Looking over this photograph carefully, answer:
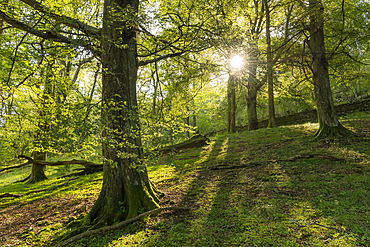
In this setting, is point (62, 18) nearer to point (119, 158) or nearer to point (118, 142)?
point (118, 142)

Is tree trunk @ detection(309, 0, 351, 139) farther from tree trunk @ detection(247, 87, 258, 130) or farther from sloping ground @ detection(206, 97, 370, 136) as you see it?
sloping ground @ detection(206, 97, 370, 136)

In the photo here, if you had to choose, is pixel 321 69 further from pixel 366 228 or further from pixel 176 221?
pixel 176 221

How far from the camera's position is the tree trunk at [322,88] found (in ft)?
26.6

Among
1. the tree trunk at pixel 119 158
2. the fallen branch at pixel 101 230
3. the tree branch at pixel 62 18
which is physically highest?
the tree branch at pixel 62 18

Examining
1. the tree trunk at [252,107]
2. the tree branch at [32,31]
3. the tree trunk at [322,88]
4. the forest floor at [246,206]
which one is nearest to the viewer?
the forest floor at [246,206]

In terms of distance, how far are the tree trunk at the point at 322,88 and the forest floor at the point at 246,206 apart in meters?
0.75

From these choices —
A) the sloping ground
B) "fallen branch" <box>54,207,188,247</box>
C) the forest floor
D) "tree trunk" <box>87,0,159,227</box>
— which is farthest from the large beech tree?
the sloping ground

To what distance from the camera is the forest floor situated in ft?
10.0

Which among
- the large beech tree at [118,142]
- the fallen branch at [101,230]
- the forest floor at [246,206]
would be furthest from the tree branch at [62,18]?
the fallen branch at [101,230]

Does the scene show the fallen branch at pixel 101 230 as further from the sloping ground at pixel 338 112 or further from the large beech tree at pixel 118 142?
the sloping ground at pixel 338 112

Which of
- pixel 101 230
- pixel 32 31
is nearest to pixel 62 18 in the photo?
pixel 32 31

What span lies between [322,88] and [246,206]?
7248 millimetres

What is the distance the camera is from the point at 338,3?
8.33 metres

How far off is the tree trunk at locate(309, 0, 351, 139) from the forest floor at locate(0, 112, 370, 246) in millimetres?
755
